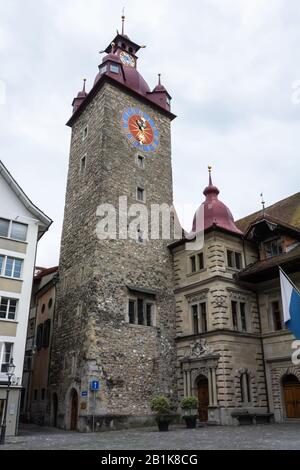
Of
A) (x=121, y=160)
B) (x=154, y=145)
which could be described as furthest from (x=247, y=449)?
(x=154, y=145)

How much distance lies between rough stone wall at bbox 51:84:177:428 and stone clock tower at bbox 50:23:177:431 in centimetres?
6

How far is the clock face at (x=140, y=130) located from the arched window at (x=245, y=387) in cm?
1714

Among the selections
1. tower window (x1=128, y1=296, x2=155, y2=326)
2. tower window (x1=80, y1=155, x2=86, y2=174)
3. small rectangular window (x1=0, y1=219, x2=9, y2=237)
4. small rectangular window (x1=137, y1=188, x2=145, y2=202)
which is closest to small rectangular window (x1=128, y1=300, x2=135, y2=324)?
tower window (x1=128, y1=296, x2=155, y2=326)

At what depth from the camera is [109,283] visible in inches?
1037

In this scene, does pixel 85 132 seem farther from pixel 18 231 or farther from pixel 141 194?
pixel 18 231

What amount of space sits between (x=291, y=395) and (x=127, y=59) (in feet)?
95.1

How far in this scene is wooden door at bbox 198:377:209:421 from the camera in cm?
2536

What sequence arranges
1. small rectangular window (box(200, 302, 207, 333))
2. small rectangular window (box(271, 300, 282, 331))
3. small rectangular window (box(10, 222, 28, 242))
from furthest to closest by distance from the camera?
small rectangular window (box(200, 302, 207, 333)), small rectangular window (box(271, 300, 282, 331)), small rectangular window (box(10, 222, 28, 242))

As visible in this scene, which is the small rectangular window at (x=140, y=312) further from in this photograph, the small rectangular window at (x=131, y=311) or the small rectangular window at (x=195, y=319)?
the small rectangular window at (x=195, y=319)

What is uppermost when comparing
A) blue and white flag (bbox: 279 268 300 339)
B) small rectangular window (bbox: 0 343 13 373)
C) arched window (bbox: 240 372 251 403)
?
blue and white flag (bbox: 279 268 300 339)

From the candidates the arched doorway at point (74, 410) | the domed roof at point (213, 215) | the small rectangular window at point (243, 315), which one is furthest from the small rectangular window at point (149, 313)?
the arched doorway at point (74, 410)

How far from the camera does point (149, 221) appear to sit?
3081 centimetres

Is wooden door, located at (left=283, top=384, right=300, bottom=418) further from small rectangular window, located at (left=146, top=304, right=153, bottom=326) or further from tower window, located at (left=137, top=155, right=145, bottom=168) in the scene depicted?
tower window, located at (left=137, top=155, right=145, bottom=168)

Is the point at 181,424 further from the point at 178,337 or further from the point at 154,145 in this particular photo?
the point at 154,145
